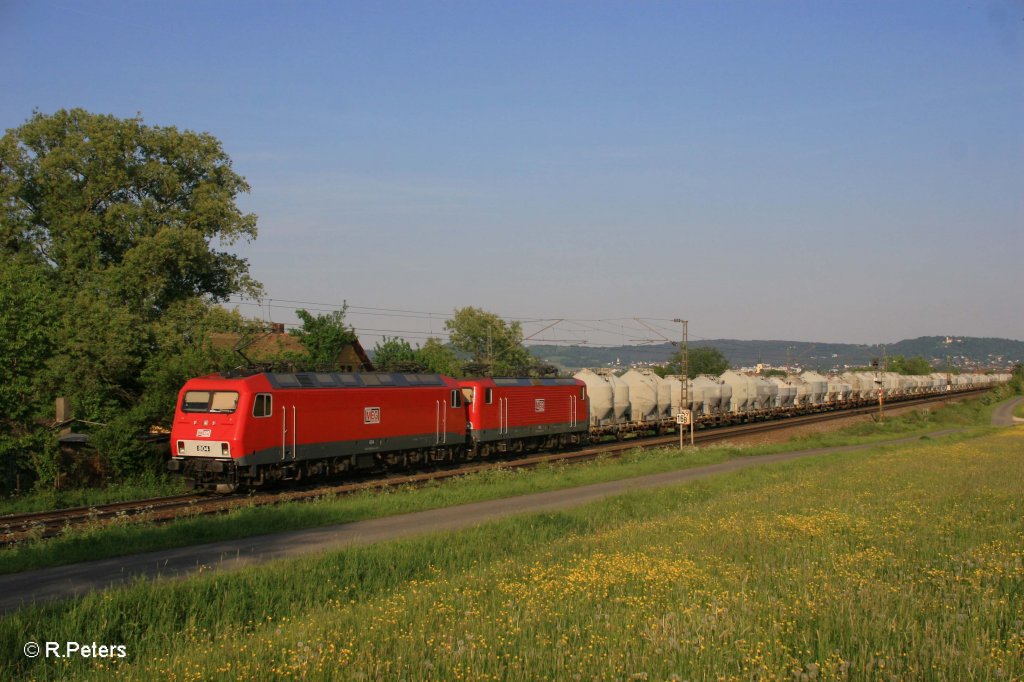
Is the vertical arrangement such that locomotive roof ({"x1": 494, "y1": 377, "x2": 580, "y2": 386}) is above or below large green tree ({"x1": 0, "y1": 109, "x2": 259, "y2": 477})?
below

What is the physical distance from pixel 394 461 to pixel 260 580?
21.3 metres

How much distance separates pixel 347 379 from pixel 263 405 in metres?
4.55

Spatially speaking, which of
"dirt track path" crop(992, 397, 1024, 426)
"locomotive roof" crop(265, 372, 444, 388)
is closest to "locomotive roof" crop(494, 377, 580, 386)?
"locomotive roof" crop(265, 372, 444, 388)

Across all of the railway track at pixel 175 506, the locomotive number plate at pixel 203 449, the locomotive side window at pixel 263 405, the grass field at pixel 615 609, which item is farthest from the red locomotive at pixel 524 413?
the grass field at pixel 615 609

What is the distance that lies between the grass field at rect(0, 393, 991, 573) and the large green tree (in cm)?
1276

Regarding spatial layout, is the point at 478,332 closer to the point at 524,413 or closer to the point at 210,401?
the point at 524,413

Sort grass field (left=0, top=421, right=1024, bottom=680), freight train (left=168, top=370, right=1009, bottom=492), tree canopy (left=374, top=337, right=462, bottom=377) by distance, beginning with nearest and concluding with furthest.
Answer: grass field (left=0, top=421, right=1024, bottom=680) < freight train (left=168, top=370, right=1009, bottom=492) < tree canopy (left=374, top=337, right=462, bottom=377)

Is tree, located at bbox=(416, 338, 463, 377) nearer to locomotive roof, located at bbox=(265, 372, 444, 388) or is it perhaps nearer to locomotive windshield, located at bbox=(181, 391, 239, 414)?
locomotive roof, located at bbox=(265, 372, 444, 388)

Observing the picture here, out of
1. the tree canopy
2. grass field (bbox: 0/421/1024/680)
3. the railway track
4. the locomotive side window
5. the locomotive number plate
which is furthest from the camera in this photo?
the tree canopy

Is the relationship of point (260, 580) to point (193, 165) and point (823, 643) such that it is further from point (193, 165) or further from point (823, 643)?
point (193, 165)

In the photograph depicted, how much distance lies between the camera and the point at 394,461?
34.0m

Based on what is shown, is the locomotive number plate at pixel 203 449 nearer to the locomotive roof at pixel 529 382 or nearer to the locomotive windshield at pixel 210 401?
the locomotive windshield at pixel 210 401

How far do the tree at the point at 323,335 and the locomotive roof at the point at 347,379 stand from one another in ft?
36.0

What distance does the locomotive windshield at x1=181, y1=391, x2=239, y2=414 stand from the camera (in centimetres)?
2697
